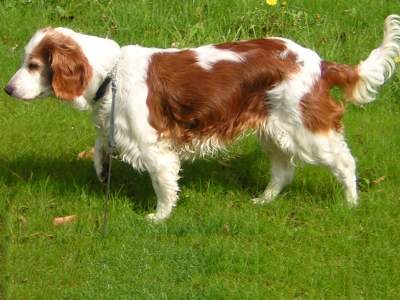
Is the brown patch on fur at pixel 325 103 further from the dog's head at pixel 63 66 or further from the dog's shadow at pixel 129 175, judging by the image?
the dog's head at pixel 63 66

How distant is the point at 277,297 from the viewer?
16.7 ft

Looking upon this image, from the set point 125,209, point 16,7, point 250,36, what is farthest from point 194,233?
point 16,7

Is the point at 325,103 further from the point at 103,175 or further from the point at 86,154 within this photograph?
the point at 86,154

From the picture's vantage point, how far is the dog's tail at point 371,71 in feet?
19.9

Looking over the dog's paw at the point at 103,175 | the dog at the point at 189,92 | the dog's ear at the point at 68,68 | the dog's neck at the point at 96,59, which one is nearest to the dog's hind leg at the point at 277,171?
the dog at the point at 189,92

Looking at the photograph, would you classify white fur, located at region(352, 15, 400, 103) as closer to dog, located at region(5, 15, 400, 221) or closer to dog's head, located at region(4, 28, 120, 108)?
dog, located at region(5, 15, 400, 221)

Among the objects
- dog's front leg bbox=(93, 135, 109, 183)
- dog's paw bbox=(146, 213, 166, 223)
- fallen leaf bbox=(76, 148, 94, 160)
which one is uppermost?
dog's front leg bbox=(93, 135, 109, 183)

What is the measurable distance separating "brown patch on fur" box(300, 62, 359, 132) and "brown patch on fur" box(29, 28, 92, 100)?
4.77 ft

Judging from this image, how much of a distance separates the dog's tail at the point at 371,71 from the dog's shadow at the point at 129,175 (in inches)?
42.1

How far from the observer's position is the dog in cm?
584

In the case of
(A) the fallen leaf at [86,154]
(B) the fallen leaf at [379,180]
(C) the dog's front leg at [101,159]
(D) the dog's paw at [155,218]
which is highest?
(C) the dog's front leg at [101,159]

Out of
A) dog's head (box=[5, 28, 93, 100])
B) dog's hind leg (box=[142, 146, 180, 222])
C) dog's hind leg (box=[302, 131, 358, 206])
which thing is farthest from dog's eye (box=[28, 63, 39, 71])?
dog's hind leg (box=[302, 131, 358, 206])

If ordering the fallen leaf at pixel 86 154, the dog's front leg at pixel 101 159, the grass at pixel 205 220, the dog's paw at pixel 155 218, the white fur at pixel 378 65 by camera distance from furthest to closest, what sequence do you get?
the fallen leaf at pixel 86 154
the dog's front leg at pixel 101 159
the white fur at pixel 378 65
the dog's paw at pixel 155 218
the grass at pixel 205 220

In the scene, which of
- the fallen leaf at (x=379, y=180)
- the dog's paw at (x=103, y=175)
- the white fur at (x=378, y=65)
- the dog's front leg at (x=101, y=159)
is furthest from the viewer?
the fallen leaf at (x=379, y=180)
